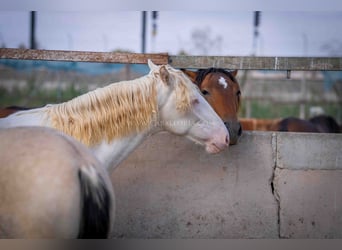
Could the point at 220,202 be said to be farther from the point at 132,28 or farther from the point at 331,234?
the point at 132,28

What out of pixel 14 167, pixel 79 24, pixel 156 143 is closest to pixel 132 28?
pixel 79 24

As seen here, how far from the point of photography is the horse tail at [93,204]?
213 centimetres

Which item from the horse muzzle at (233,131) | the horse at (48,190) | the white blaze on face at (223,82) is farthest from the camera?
the white blaze on face at (223,82)

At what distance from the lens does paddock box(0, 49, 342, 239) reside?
402cm

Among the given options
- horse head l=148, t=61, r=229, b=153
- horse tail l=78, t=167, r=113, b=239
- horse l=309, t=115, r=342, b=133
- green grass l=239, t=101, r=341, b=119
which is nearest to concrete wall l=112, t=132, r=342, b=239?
horse head l=148, t=61, r=229, b=153

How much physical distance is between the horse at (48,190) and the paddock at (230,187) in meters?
1.81

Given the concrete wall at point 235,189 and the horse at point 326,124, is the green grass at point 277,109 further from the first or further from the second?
the concrete wall at point 235,189

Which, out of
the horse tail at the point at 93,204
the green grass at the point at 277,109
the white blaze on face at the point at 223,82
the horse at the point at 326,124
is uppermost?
the white blaze on face at the point at 223,82

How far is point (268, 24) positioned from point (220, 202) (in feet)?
19.1

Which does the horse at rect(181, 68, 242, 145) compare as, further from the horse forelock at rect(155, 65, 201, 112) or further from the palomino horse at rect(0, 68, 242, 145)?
the horse forelock at rect(155, 65, 201, 112)

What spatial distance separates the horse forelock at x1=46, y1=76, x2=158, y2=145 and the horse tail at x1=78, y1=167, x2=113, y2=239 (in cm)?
114

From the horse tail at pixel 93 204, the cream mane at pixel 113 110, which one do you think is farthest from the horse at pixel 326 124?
the horse tail at pixel 93 204

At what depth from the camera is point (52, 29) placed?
7949mm
